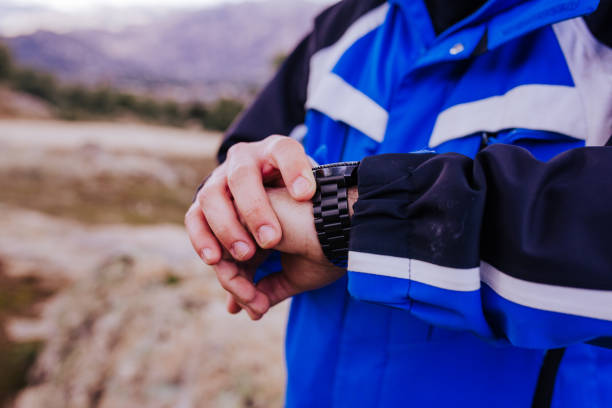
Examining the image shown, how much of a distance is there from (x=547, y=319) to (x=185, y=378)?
196cm

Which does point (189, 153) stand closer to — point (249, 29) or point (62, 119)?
point (62, 119)

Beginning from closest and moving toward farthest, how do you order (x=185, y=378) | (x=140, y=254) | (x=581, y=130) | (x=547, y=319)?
(x=547, y=319)
(x=581, y=130)
(x=185, y=378)
(x=140, y=254)

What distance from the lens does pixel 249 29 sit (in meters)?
120

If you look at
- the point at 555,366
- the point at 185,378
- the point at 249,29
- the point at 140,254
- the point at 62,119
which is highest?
the point at 555,366

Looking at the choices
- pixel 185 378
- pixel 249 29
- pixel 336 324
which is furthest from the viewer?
pixel 249 29

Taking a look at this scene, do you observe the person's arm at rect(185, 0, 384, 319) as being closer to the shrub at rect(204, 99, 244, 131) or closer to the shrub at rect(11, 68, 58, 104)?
the shrub at rect(204, 99, 244, 131)

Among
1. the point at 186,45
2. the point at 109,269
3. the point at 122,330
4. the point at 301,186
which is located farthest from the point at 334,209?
the point at 186,45

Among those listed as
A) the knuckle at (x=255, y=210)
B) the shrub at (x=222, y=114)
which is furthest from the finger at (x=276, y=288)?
the shrub at (x=222, y=114)

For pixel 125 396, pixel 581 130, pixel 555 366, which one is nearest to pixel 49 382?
pixel 125 396

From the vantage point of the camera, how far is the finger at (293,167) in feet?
2.82

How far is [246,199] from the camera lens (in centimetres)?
88

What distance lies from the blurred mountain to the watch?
7204 cm

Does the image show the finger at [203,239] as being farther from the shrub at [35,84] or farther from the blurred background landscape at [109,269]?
the shrub at [35,84]

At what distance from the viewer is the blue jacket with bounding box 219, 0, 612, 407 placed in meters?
0.66
